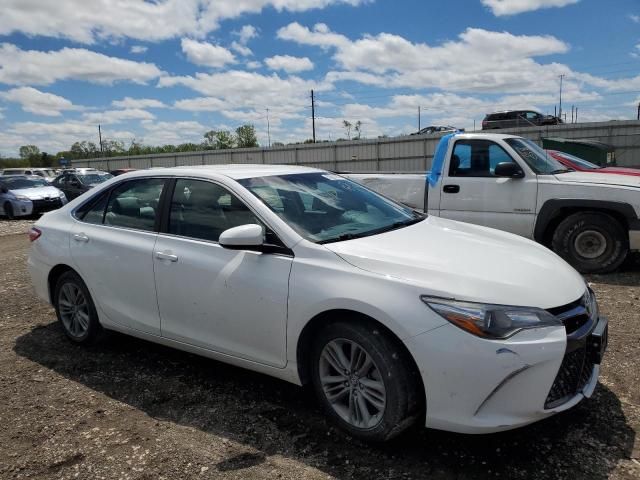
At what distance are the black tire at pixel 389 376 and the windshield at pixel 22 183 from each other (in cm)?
1801

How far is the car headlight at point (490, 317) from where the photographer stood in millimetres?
2539

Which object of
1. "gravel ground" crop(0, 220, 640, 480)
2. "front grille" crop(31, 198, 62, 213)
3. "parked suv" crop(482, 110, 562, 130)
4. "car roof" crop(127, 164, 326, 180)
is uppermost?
"parked suv" crop(482, 110, 562, 130)

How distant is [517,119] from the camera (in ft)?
98.3

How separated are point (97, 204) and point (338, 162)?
30887 mm

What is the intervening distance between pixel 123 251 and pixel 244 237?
4.54ft

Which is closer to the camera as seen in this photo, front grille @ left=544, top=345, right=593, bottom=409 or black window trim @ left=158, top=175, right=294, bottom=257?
front grille @ left=544, top=345, right=593, bottom=409

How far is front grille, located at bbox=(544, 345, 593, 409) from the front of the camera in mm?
2648

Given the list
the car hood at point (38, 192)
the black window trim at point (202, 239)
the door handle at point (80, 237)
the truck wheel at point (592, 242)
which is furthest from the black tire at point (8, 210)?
the truck wheel at point (592, 242)

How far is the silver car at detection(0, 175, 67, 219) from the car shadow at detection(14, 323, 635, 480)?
47.8 feet

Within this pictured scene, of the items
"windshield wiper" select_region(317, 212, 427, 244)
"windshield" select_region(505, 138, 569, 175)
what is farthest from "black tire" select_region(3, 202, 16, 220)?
"windshield wiper" select_region(317, 212, 427, 244)

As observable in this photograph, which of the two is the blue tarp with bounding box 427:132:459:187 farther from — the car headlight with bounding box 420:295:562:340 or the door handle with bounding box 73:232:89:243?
the car headlight with bounding box 420:295:562:340

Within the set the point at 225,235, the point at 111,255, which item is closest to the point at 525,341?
the point at 225,235

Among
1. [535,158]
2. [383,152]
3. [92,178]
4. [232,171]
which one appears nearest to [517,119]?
[383,152]

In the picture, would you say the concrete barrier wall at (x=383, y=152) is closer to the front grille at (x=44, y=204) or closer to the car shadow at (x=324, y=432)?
the front grille at (x=44, y=204)
